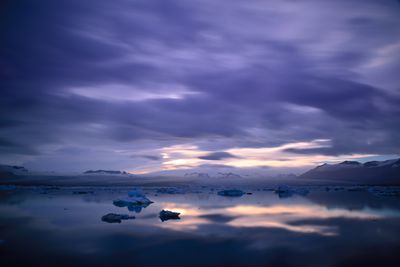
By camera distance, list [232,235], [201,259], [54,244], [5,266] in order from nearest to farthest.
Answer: [5,266]
[201,259]
[54,244]
[232,235]

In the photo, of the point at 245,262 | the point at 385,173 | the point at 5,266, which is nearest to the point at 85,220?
the point at 5,266

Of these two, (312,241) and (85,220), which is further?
(85,220)

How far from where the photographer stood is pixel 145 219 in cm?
2048

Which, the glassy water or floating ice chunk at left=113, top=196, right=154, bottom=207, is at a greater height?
floating ice chunk at left=113, top=196, right=154, bottom=207

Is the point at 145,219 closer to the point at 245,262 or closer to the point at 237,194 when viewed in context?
the point at 245,262

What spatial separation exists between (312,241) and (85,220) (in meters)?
14.4

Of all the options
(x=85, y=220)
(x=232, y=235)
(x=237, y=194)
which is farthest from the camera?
(x=237, y=194)

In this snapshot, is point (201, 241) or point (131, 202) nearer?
point (201, 241)

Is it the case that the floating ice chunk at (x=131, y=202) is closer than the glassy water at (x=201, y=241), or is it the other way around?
the glassy water at (x=201, y=241)

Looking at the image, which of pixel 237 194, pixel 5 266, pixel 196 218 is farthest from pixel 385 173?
pixel 5 266

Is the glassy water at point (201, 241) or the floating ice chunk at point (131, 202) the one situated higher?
the floating ice chunk at point (131, 202)

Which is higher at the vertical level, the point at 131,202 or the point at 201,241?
the point at 131,202

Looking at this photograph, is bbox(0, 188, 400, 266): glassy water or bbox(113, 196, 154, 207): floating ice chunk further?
bbox(113, 196, 154, 207): floating ice chunk

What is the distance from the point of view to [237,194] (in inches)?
1943
